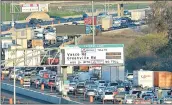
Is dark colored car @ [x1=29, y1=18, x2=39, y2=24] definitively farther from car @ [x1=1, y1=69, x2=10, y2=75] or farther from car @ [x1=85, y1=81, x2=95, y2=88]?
car @ [x1=85, y1=81, x2=95, y2=88]

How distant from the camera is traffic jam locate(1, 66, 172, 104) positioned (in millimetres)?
31859

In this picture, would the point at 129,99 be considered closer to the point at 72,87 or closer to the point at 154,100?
the point at 154,100

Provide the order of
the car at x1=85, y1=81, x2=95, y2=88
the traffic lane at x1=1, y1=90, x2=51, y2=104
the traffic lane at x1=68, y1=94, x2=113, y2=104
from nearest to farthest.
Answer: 1. the traffic lane at x1=68, y1=94, x2=113, y2=104
2. the traffic lane at x1=1, y1=90, x2=51, y2=104
3. the car at x1=85, y1=81, x2=95, y2=88

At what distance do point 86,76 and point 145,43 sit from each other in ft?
25.5

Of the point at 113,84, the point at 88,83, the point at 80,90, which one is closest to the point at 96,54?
the point at 80,90

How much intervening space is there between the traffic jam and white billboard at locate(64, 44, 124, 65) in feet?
3.11

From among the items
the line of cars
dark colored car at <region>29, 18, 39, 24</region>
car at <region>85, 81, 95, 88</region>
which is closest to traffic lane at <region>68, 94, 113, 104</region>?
the line of cars

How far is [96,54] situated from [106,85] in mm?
2067

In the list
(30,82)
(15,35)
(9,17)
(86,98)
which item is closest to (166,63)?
(30,82)

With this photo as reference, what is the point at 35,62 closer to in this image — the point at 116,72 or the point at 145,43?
the point at 116,72

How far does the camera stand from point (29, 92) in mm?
34875

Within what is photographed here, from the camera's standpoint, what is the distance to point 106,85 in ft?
117

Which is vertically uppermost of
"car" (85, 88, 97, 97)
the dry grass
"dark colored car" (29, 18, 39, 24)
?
"dark colored car" (29, 18, 39, 24)

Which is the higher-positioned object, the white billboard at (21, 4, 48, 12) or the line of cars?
the white billboard at (21, 4, 48, 12)
